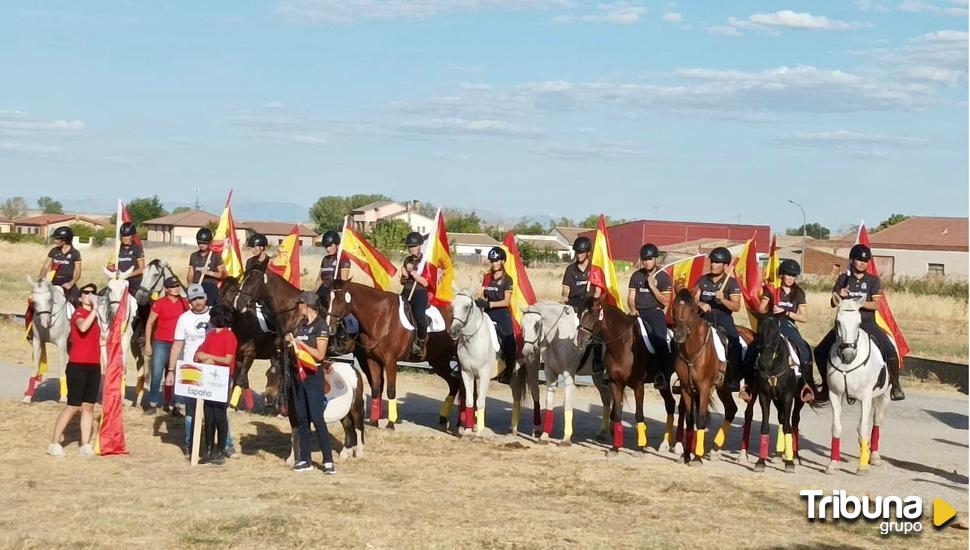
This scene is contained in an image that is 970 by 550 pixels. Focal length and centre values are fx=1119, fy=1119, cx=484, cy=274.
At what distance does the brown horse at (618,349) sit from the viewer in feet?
50.1

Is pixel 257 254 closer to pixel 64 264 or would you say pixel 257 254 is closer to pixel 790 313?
pixel 64 264

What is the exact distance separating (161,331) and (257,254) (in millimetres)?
1830

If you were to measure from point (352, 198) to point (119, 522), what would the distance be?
13455cm

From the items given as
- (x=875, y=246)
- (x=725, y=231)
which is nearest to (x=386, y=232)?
(x=725, y=231)

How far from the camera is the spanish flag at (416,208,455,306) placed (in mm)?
17297

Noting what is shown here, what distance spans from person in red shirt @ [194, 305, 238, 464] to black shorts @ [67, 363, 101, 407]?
4.48ft

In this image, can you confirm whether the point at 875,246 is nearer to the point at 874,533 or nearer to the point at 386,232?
the point at 386,232

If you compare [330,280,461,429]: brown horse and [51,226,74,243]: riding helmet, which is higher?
[51,226,74,243]: riding helmet

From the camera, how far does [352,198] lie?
144 metres

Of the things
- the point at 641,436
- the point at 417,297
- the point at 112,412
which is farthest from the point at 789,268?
the point at 112,412

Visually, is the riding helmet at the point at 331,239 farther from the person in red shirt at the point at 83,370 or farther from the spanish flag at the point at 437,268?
the person in red shirt at the point at 83,370

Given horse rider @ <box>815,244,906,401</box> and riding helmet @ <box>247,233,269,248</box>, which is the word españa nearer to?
horse rider @ <box>815,244,906,401</box>

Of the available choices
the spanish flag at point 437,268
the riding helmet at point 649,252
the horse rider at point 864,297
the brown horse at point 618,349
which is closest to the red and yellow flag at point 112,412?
the spanish flag at point 437,268

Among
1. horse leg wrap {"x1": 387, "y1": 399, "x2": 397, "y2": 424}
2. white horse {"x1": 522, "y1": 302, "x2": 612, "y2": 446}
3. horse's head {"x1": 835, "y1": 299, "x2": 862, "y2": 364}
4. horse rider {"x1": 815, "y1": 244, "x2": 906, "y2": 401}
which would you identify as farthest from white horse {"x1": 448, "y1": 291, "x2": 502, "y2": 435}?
horse's head {"x1": 835, "y1": 299, "x2": 862, "y2": 364}
